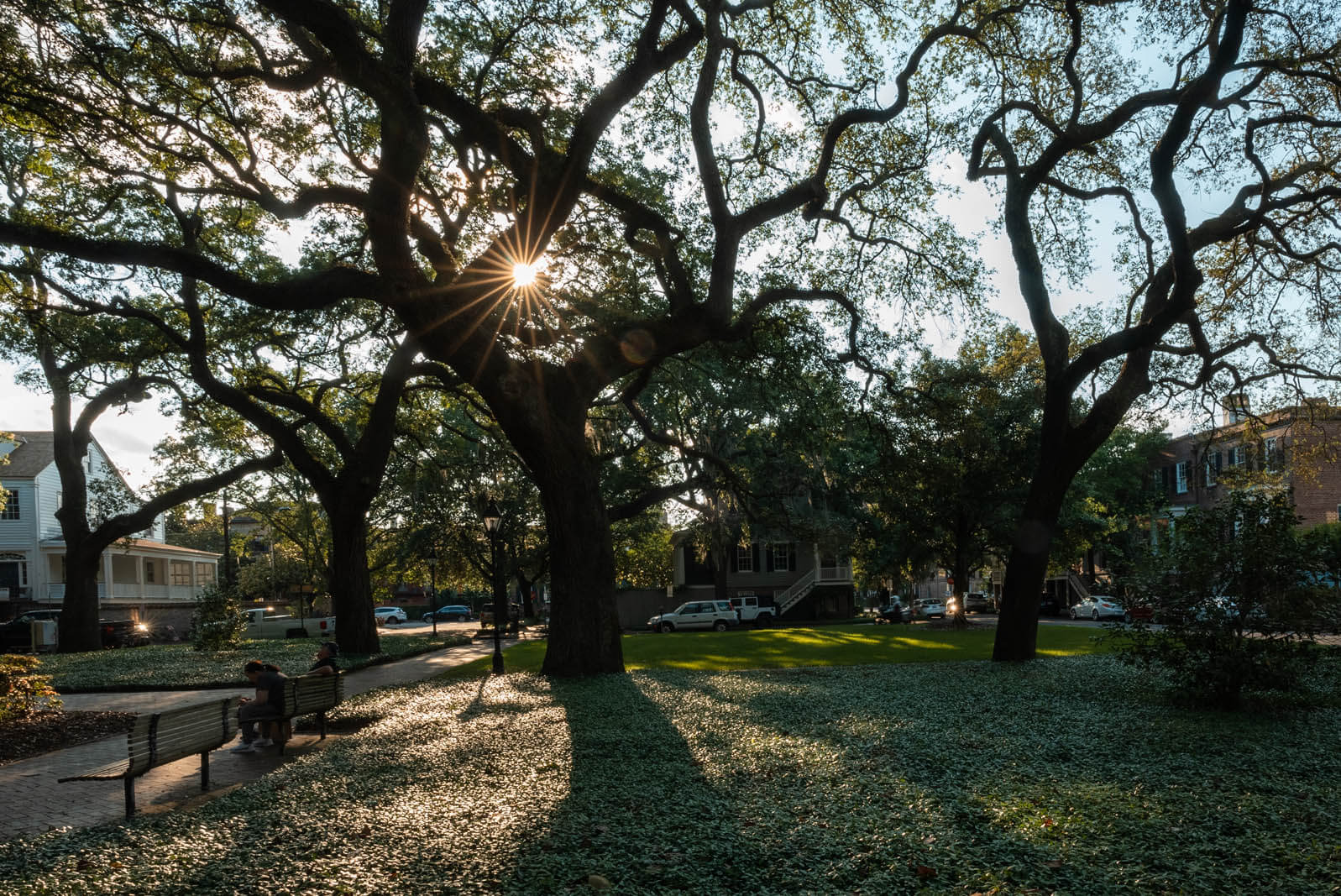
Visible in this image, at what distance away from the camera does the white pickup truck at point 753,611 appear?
4419 centimetres

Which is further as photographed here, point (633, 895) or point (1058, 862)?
point (1058, 862)

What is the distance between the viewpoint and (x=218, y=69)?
13.6 meters

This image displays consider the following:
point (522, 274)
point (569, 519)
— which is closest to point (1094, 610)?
point (569, 519)

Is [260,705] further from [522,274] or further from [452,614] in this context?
[452,614]

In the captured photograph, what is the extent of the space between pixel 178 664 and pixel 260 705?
14.6 m

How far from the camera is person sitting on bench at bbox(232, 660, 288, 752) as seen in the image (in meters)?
9.37

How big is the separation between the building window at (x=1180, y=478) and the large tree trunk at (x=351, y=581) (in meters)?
47.4

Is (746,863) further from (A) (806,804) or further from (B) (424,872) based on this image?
(B) (424,872)

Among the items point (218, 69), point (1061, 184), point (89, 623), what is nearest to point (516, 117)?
point (218, 69)

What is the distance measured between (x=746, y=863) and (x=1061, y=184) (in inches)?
610

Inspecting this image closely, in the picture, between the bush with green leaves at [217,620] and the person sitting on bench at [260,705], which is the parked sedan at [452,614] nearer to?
the bush with green leaves at [217,620]

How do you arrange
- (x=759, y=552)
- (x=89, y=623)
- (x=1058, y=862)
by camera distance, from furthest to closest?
(x=759, y=552), (x=89, y=623), (x=1058, y=862)

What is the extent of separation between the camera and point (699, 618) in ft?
136

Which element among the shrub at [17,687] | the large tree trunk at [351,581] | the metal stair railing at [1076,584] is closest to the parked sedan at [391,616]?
the large tree trunk at [351,581]
